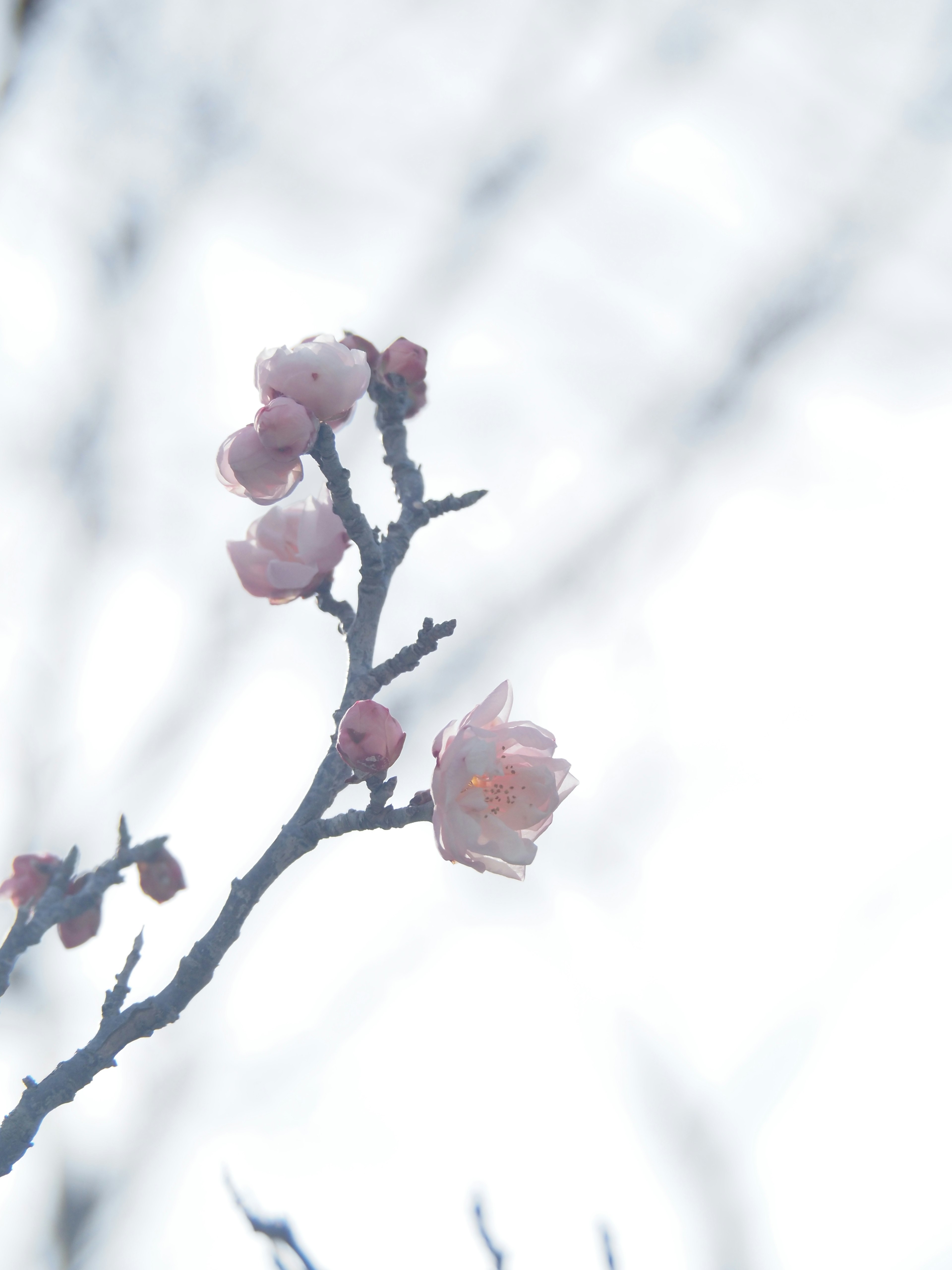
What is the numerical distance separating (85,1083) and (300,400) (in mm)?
1502

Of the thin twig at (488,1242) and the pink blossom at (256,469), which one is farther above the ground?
the pink blossom at (256,469)

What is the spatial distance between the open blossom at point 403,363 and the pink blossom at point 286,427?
0.51m

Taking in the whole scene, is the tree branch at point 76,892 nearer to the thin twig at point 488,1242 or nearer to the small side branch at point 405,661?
the small side branch at point 405,661

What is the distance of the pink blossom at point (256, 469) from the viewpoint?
189 centimetres

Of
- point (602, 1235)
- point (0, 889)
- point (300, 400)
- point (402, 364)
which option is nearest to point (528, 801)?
point (602, 1235)

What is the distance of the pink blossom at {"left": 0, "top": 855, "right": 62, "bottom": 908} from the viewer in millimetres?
2207

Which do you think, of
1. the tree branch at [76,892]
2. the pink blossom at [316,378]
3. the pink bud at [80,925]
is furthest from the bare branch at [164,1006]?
the pink blossom at [316,378]

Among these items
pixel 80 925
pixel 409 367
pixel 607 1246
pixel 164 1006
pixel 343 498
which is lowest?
pixel 607 1246

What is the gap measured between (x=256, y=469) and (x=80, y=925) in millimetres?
1355

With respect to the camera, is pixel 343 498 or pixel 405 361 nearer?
pixel 343 498

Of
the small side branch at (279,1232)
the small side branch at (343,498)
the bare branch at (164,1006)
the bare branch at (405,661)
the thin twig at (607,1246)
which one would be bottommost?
the thin twig at (607,1246)

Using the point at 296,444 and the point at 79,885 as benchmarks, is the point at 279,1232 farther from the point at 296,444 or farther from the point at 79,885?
the point at 296,444

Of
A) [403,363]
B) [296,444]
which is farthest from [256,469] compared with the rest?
[403,363]

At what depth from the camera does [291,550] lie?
2.28 meters
